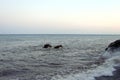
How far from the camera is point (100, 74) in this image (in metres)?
14.2

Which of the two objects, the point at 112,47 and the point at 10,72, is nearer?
the point at 10,72

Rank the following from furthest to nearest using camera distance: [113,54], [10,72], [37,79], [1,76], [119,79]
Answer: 1. [113,54]
2. [10,72]
3. [1,76]
4. [37,79]
5. [119,79]

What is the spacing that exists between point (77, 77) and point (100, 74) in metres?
1.73

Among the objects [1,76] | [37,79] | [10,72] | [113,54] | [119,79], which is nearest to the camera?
[119,79]

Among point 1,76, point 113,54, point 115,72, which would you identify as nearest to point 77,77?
point 115,72

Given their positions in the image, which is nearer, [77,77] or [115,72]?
[77,77]

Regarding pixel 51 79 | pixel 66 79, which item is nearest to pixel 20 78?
pixel 51 79

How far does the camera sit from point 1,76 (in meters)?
14.4

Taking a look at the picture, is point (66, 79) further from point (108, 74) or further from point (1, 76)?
point (1, 76)

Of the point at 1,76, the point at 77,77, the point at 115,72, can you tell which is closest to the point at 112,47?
the point at 115,72

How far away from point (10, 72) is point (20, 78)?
2.34 m

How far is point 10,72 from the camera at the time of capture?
15867 mm

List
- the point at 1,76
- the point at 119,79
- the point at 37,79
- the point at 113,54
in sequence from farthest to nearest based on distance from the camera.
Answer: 1. the point at 113,54
2. the point at 1,76
3. the point at 37,79
4. the point at 119,79

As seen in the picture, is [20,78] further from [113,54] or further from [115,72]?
[113,54]
